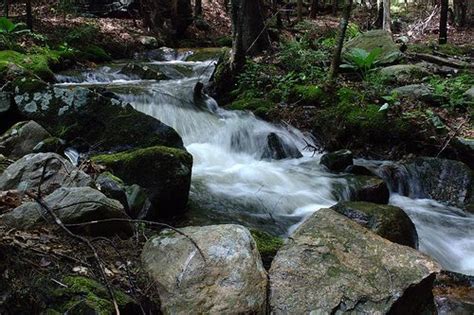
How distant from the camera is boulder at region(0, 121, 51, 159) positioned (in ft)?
19.0

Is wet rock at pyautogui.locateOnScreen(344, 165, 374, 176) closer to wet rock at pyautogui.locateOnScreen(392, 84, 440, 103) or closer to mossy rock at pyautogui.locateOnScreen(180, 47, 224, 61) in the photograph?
wet rock at pyautogui.locateOnScreen(392, 84, 440, 103)

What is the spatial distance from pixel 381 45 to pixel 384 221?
9.54m

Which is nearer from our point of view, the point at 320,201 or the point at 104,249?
the point at 104,249

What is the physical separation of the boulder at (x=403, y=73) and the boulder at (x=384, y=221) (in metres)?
5.96

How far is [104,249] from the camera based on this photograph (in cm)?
309

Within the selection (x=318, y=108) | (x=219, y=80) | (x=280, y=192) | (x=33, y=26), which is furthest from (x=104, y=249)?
(x=33, y=26)

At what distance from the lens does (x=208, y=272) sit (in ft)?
9.14

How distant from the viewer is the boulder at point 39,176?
3980mm

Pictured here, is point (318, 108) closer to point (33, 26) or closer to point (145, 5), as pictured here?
point (33, 26)

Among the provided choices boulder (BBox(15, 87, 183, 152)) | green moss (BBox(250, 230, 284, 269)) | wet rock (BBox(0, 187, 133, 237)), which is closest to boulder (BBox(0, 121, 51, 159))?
boulder (BBox(15, 87, 183, 152))

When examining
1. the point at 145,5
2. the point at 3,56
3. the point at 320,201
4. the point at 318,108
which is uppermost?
the point at 145,5

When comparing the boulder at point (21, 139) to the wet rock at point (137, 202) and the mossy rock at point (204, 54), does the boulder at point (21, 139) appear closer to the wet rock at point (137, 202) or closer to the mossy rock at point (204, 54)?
the wet rock at point (137, 202)

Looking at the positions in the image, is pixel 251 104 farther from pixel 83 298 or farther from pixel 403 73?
pixel 83 298

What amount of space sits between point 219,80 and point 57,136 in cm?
462
